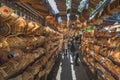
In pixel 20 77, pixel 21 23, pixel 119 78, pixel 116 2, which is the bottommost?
pixel 119 78

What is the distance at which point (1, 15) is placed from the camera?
230 cm

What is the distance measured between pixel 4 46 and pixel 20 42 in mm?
478

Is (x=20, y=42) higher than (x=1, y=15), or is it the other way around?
(x=1, y=15)

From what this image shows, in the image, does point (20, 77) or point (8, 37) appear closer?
point (8, 37)

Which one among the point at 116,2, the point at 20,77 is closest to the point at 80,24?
the point at 116,2

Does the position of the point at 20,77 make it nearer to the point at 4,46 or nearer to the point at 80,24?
the point at 4,46

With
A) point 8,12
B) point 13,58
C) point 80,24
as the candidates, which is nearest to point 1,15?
point 8,12

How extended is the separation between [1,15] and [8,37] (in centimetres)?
38

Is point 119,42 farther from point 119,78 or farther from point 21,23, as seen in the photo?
point 21,23

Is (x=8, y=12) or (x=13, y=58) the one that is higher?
(x=8, y=12)

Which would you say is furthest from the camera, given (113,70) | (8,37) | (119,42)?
(119,42)

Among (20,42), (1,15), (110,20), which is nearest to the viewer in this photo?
(1,15)

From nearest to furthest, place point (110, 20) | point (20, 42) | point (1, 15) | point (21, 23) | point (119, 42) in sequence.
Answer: point (1, 15)
point (20, 42)
point (21, 23)
point (119, 42)
point (110, 20)

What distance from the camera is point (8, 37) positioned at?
2605 millimetres
